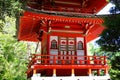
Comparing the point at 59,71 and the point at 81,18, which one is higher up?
the point at 81,18

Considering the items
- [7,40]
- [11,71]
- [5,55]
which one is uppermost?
[7,40]

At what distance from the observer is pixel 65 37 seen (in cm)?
1628

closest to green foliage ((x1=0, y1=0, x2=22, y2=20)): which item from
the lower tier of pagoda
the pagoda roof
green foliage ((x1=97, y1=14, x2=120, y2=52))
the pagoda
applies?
the pagoda

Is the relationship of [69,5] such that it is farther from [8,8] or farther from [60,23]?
[8,8]

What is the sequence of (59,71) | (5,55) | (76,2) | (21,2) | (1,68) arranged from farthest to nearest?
(5,55), (1,68), (76,2), (59,71), (21,2)

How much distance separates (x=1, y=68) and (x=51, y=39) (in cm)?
929

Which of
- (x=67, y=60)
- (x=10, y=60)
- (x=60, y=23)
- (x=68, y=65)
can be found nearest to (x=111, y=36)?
(x=68, y=65)

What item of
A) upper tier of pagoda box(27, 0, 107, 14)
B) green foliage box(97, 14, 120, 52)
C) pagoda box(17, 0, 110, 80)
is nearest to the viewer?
green foliage box(97, 14, 120, 52)

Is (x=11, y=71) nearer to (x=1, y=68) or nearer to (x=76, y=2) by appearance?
(x=1, y=68)

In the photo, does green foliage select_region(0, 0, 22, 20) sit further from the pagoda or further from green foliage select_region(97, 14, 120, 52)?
green foliage select_region(97, 14, 120, 52)

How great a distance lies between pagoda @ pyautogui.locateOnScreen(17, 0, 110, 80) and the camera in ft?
47.0

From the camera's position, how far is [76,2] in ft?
57.3

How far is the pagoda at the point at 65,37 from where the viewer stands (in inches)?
563

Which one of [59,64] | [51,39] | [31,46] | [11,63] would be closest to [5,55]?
[11,63]
